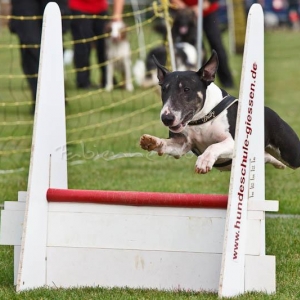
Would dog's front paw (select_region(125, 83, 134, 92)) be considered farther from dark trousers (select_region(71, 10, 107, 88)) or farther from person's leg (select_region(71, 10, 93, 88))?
person's leg (select_region(71, 10, 93, 88))

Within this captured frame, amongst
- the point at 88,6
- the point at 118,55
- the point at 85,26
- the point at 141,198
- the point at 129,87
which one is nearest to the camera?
the point at 141,198

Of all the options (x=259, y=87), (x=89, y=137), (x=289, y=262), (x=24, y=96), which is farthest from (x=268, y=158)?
(x=24, y=96)

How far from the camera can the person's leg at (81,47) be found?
13.6 meters

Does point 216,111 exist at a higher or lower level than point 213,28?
lower

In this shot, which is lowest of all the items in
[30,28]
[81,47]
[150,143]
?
[150,143]

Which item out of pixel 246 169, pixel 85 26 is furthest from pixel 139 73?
pixel 246 169

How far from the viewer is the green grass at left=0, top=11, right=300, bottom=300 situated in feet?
15.8

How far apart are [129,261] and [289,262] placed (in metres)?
1.10

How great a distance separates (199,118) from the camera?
5277 millimetres

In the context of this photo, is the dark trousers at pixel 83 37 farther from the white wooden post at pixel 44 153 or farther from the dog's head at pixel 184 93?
the white wooden post at pixel 44 153

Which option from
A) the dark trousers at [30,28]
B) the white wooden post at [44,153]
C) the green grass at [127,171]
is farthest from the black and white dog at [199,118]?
the dark trousers at [30,28]

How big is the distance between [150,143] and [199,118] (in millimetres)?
335

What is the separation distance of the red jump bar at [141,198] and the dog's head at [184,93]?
0.49 metres

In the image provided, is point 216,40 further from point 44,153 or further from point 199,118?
point 44,153
